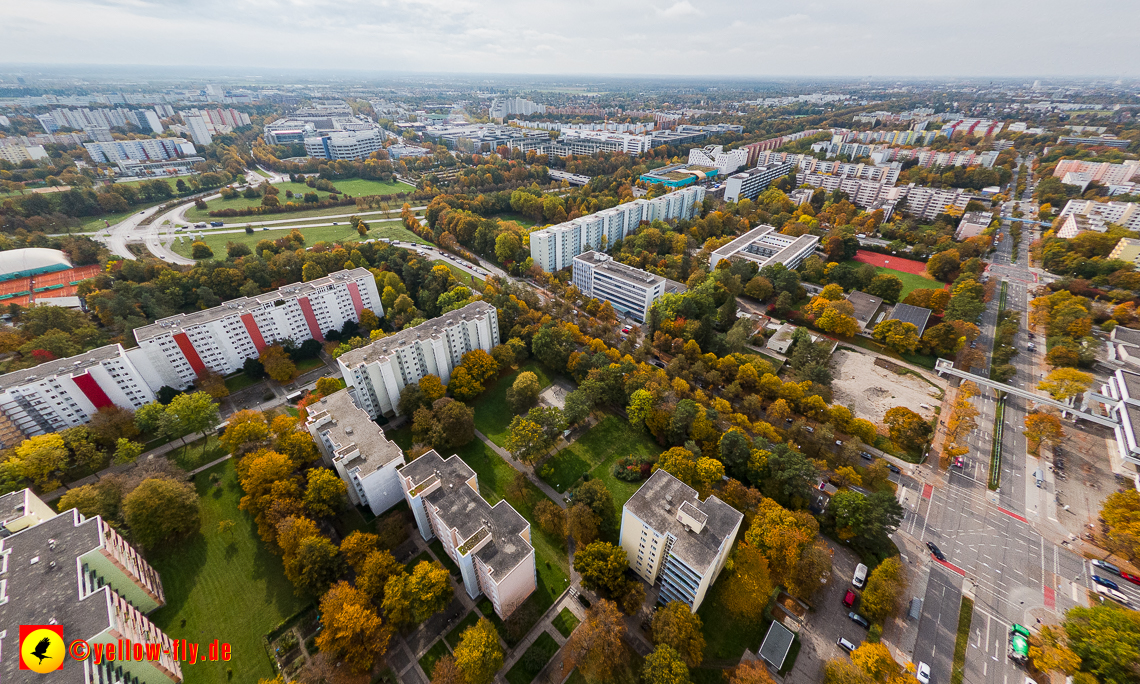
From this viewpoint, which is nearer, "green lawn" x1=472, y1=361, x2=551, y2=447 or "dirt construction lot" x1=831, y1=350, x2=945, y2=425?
"green lawn" x1=472, y1=361, x2=551, y2=447

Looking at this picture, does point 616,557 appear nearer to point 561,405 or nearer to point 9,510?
point 561,405

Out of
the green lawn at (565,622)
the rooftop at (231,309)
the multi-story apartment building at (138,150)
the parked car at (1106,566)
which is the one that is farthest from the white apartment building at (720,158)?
the multi-story apartment building at (138,150)

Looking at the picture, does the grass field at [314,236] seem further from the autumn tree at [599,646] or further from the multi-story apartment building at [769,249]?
the autumn tree at [599,646]

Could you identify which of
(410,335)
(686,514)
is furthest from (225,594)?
(686,514)

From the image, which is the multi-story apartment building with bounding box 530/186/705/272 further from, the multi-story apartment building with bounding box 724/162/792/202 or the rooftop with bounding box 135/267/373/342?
the rooftop with bounding box 135/267/373/342

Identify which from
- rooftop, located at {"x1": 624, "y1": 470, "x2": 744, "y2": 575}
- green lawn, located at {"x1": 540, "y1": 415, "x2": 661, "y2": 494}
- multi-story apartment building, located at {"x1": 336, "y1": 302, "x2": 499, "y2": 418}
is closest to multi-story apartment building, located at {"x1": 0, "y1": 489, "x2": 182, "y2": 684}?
multi-story apartment building, located at {"x1": 336, "y1": 302, "x2": 499, "y2": 418}

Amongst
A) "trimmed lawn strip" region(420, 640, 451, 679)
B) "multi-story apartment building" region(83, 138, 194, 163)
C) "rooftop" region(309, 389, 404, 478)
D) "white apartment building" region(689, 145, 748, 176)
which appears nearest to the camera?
"trimmed lawn strip" region(420, 640, 451, 679)

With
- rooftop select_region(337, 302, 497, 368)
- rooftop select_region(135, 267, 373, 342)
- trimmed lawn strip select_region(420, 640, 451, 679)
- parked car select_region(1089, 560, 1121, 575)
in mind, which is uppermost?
rooftop select_region(135, 267, 373, 342)

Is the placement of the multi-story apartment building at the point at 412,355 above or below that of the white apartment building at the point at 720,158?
below
